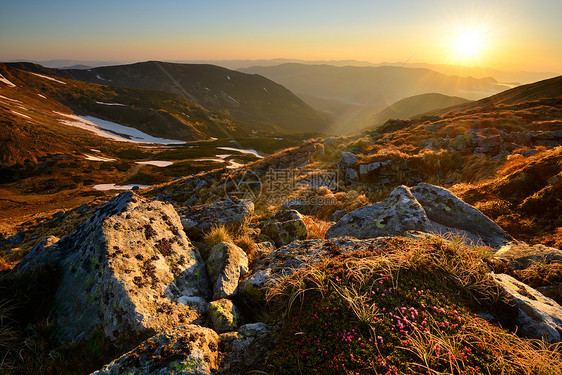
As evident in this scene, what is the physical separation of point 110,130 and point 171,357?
557 feet

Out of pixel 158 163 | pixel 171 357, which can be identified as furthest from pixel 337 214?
pixel 158 163

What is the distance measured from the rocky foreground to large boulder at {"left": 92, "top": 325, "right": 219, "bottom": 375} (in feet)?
0.04

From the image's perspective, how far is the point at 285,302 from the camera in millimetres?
3621

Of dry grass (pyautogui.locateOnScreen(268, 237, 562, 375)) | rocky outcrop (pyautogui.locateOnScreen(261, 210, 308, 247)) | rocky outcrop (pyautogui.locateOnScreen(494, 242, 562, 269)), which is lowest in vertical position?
rocky outcrop (pyautogui.locateOnScreen(261, 210, 308, 247))

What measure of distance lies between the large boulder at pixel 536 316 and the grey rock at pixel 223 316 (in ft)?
12.7

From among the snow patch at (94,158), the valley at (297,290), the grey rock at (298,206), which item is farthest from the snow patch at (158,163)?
the valley at (297,290)

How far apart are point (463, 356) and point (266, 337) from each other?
2.16m

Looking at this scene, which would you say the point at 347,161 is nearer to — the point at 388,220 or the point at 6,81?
the point at 388,220

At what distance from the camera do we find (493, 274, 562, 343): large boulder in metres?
2.96

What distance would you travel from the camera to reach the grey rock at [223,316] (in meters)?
3.54

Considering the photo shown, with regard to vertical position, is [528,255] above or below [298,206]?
above

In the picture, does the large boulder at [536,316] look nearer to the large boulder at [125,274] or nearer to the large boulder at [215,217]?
the large boulder at [125,274]

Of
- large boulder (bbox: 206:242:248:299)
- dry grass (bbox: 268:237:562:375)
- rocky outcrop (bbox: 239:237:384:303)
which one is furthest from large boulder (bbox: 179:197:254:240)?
dry grass (bbox: 268:237:562:375)

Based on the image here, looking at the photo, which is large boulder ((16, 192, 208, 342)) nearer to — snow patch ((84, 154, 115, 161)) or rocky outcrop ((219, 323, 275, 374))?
rocky outcrop ((219, 323, 275, 374))
